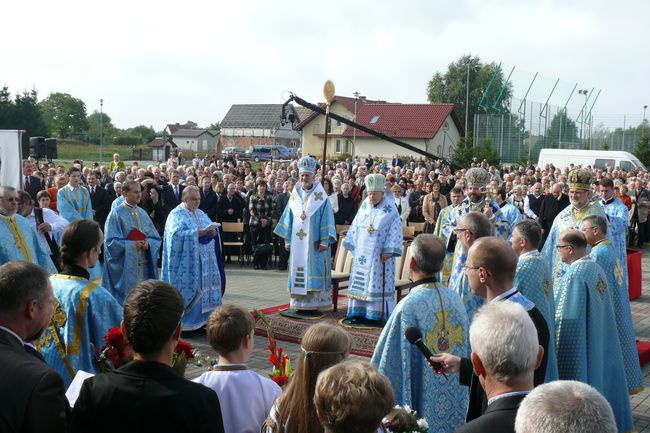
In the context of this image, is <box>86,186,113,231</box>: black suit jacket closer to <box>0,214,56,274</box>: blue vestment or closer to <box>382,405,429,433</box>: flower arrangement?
<box>0,214,56,274</box>: blue vestment

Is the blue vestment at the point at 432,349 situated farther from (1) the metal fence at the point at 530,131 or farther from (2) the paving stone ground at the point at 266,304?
(1) the metal fence at the point at 530,131

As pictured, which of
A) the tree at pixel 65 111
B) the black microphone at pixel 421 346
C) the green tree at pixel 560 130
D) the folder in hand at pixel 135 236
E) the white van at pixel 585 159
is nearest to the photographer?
the black microphone at pixel 421 346

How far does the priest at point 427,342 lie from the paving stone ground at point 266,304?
8.19 ft

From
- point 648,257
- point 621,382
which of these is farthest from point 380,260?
point 648,257

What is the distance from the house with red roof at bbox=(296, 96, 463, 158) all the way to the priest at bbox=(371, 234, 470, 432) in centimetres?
5087

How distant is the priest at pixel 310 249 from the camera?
9.99 meters

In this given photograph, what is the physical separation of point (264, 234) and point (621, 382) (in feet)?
33.9

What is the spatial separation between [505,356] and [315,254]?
7.39 metres

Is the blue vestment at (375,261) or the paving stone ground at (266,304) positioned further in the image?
the blue vestment at (375,261)

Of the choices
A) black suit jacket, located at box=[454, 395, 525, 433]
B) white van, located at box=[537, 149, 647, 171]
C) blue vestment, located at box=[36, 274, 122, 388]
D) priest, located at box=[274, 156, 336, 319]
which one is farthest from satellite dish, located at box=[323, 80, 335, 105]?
white van, located at box=[537, 149, 647, 171]

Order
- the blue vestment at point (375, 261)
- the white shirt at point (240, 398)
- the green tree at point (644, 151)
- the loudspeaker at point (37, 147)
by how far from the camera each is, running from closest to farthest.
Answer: the white shirt at point (240, 398) < the blue vestment at point (375, 261) < the loudspeaker at point (37, 147) < the green tree at point (644, 151)

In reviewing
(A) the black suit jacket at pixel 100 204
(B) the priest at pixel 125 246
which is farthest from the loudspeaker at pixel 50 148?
(B) the priest at pixel 125 246

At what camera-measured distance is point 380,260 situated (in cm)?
956

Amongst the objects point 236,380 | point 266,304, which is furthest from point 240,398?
point 266,304
